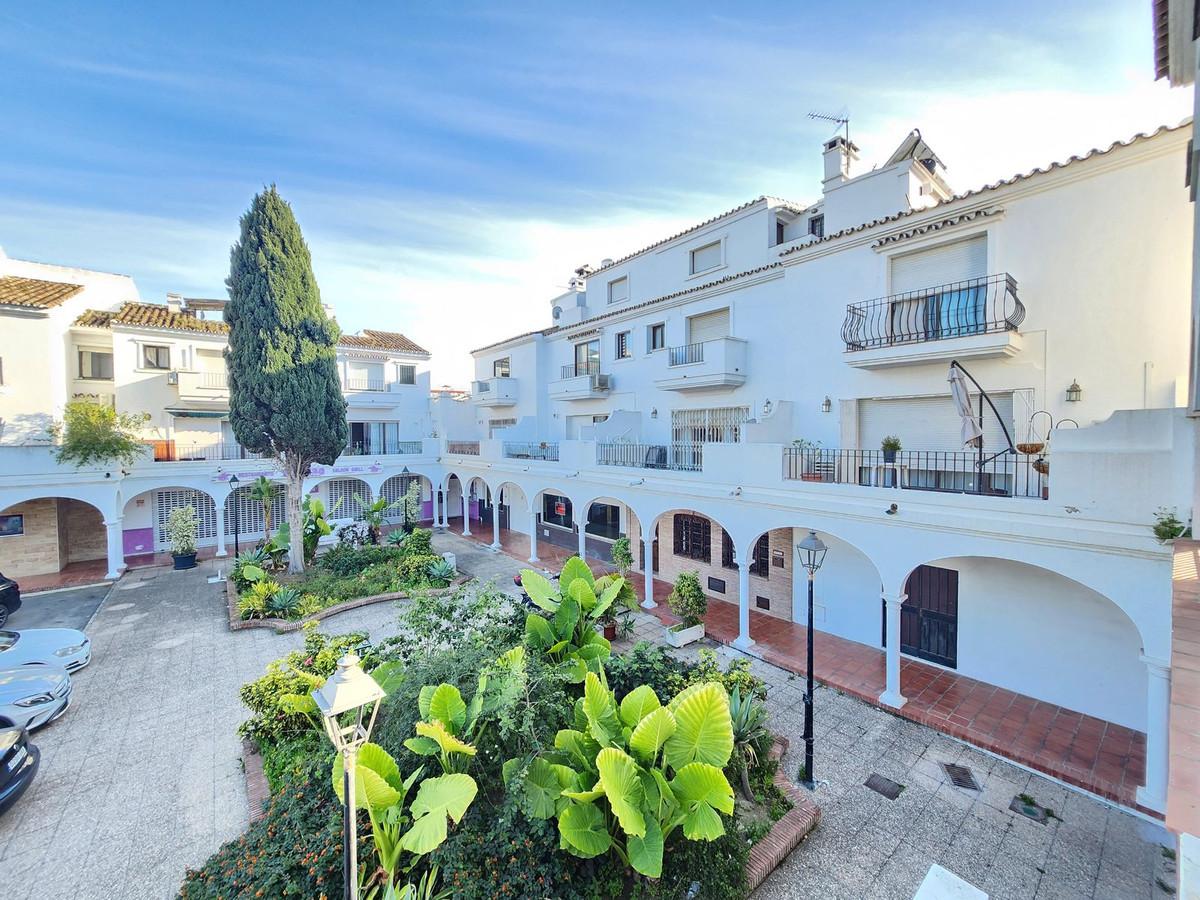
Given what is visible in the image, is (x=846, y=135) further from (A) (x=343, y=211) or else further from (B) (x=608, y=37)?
(A) (x=343, y=211)

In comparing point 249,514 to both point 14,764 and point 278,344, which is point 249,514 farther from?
point 14,764

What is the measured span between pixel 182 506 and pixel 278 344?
1161 centimetres

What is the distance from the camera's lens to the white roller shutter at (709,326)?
53.3 ft

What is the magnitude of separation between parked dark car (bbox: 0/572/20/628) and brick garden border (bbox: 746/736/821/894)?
1990cm

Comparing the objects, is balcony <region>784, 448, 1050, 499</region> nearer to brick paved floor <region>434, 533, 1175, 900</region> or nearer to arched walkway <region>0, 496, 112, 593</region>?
brick paved floor <region>434, 533, 1175, 900</region>

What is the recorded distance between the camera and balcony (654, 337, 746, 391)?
1494 cm

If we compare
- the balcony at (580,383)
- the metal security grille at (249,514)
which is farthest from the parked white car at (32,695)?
the balcony at (580,383)

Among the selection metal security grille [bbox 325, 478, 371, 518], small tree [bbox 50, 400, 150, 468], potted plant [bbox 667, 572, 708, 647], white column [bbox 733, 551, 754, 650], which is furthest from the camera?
metal security grille [bbox 325, 478, 371, 518]

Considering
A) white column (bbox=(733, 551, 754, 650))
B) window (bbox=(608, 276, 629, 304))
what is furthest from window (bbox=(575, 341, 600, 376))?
white column (bbox=(733, 551, 754, 650))

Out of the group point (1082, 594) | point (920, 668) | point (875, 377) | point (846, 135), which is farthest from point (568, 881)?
point (846, 135)

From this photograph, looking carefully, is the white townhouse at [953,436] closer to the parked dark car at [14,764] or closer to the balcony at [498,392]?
the balcony at [498,392]

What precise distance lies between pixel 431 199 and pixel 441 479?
51.7 feet

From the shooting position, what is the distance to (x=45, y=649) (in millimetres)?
10125

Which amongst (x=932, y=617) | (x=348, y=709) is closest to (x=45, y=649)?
(x=348, y=709)
